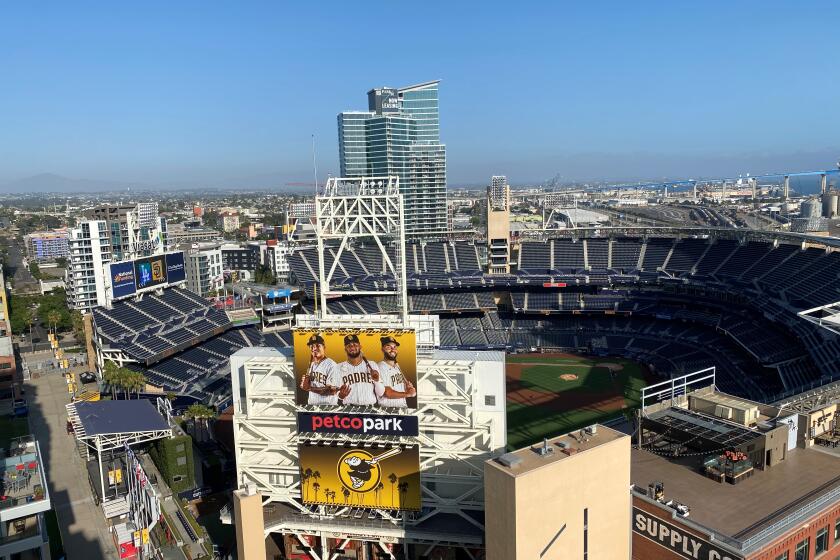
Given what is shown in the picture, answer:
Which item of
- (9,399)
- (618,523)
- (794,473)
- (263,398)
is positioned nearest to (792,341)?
(794,473)

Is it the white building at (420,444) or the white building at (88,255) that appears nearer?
the white building at (420,444)

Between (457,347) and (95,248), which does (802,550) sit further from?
(95,248)

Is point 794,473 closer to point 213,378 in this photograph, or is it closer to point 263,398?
point 263,398

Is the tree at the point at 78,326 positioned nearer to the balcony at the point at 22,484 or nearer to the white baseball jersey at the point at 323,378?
the balcony at the point at 22,484

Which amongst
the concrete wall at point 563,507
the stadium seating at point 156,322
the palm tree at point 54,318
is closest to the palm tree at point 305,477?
the concrete wall at point 563,507

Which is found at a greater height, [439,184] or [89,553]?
[439,184]

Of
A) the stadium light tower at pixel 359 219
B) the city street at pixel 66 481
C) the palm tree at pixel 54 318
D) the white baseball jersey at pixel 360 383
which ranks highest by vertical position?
the stadium light tower at pixel 359 219

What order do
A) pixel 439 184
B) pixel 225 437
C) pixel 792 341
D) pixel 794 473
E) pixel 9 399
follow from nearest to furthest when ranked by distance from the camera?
pixel 794 473 < pixel 225 437 < pixel 792 341 < pixel 9 399 < pixel 439 184
